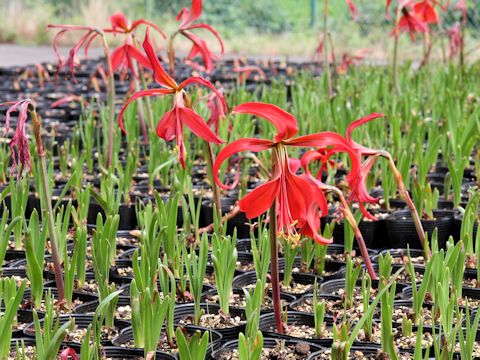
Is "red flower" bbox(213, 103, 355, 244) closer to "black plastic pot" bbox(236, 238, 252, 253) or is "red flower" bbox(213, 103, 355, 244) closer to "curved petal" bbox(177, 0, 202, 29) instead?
"curved petal" bbox(177, 0, 202, 29)

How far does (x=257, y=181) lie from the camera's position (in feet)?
13.2

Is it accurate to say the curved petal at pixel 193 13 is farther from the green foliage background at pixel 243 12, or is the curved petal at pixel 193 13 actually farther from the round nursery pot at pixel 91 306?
the green foliage background at pixel 243 12

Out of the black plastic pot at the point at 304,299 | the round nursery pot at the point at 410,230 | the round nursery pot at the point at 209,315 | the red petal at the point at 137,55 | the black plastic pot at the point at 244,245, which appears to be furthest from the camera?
the round nursery pot at the point at 410,230

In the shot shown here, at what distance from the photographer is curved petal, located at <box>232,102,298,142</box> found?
1.71 meters

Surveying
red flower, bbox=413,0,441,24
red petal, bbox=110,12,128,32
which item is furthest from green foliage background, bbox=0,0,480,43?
red petal, bbox=110,12,128,32

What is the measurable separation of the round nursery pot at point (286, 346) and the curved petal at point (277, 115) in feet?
1.89

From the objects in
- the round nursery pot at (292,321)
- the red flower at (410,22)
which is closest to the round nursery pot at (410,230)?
the round nursery pot at (292,321)

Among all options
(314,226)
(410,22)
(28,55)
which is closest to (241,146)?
(314,226)

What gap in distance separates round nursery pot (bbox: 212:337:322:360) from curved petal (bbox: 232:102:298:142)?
0.58 meters

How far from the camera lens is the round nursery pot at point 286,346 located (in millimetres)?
2131

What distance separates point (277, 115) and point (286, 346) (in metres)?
0.68

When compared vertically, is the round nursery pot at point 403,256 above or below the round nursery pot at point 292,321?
below

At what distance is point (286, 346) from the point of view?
7.19 feet

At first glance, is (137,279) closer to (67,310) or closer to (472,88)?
(67,310)
